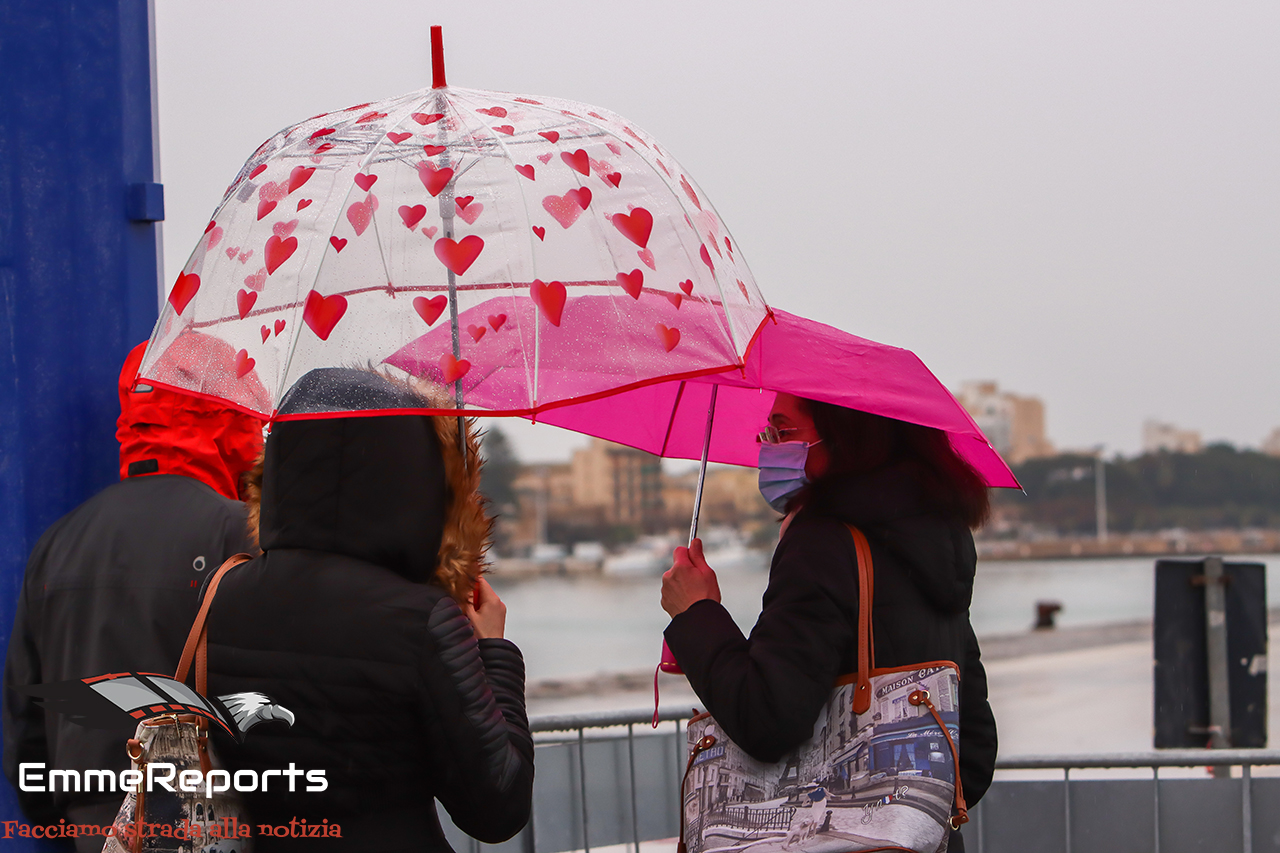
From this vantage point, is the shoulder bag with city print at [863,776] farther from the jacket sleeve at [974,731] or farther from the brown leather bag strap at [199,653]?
the brown leather bag strap at [199,653]

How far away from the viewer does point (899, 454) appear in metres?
2.04

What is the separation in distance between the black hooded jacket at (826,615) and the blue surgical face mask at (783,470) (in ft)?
0.15

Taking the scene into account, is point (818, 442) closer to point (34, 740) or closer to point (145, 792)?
point (145, 792)

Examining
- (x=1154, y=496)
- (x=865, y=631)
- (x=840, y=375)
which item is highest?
(x=840, y=375)

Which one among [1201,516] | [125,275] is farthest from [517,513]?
[125,275]

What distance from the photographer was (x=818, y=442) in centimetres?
203

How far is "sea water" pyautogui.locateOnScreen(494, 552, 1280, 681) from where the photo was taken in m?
43.2

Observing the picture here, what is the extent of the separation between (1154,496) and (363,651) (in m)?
91.5

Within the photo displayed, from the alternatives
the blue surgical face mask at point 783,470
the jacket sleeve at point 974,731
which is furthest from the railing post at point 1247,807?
the blue surgical face mask at point 783,470

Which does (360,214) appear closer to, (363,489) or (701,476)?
(363,489)

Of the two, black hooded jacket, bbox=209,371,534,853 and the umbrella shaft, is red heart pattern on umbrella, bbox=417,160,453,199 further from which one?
the umbrella shaft

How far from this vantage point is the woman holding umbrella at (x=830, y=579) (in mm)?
1827

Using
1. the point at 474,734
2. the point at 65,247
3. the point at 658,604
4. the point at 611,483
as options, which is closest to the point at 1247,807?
the point at 474,734

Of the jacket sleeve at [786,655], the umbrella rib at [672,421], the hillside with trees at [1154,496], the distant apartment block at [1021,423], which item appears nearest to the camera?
the jacket sleeve at [786,655]
